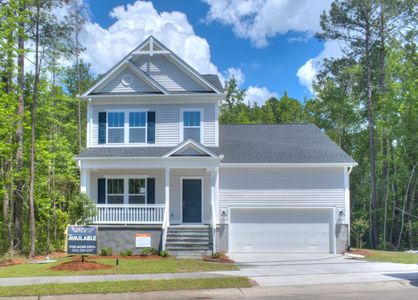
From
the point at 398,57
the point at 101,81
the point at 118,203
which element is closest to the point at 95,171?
the point at 118,203

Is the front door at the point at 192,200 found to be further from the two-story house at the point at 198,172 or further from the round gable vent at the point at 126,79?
the round gable vent at the point at 126,79

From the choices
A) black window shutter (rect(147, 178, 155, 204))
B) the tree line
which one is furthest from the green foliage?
black window shutter (rect(147, 178, 155, 204))

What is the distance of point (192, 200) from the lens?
70.5 feet

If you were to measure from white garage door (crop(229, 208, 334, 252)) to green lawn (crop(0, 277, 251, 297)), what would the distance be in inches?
362

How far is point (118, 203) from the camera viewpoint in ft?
70.0

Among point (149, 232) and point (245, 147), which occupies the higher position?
point (245, 147)

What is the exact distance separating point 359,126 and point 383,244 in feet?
34.6

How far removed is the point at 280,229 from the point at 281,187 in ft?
6.35

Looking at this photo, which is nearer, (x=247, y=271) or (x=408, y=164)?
(x=247, y=271)

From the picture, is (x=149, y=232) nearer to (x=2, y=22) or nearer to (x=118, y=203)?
(x=118, y=203)

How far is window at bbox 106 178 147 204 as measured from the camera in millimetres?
21328

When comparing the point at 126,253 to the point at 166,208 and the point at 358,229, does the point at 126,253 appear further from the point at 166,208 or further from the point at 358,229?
the point at 358,229

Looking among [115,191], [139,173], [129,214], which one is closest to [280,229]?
[129,214]

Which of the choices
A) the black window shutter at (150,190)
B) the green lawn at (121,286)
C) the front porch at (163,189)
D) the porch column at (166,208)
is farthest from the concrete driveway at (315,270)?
the black window shutter at (150,190)
